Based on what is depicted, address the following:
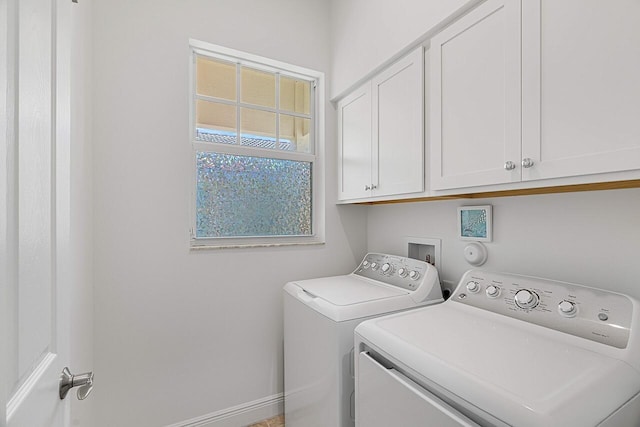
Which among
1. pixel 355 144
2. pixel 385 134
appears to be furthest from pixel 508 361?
pixel 355 144

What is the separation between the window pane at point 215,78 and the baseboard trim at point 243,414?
199 centimetres

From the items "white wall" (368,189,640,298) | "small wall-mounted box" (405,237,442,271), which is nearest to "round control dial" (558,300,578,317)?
"white wall" (368,189,640,298)

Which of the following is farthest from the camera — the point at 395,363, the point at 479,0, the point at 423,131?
the point at 423,131

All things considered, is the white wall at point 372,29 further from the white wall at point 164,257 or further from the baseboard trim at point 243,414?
the baseboard trim at point 243,414

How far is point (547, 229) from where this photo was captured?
1221 mm

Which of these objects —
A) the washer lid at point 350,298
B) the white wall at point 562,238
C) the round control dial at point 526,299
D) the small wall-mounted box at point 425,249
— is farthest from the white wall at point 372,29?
the washer lid at point 350,298

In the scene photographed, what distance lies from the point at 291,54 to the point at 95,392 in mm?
2303

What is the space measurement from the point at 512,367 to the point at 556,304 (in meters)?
0.40

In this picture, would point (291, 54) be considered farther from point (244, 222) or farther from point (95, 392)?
point (95, 392)

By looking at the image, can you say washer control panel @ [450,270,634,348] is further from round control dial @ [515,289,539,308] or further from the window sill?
the window sill

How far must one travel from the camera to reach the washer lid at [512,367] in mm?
652

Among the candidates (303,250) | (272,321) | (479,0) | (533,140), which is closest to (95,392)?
(272,321)

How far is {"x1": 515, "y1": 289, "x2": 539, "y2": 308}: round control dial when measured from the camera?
1080 mm

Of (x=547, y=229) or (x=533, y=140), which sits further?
(x=547, y=229)
